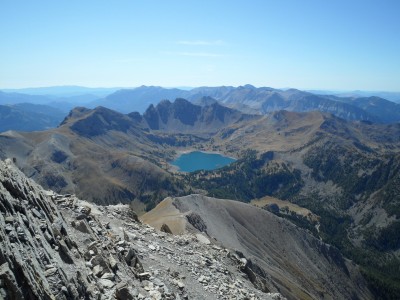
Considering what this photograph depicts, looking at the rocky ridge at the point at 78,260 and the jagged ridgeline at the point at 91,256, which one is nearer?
the rocky ridge at the point at 78,260

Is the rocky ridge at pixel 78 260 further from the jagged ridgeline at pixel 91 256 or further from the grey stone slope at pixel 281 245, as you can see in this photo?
the grey stone slope at pixel 281 245

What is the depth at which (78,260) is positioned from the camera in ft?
75.8

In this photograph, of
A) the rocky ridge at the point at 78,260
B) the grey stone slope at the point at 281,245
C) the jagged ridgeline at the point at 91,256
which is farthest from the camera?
the grey stone slope at the point at 281,245

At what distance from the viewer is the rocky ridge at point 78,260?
692 inches

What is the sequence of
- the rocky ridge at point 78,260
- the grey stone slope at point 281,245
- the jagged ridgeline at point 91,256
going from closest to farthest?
the rocky ridge at point 78,260
the jagged ridgeline at point 91,256
the grey stone slope at point 281,245

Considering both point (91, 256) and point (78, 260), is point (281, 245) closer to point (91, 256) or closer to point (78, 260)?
point (91, 256)

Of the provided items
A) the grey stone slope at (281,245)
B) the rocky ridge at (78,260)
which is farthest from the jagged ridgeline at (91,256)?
the grey stone slope at (281,245)

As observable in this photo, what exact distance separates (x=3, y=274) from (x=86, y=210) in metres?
19.2

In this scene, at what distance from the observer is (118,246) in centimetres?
3203

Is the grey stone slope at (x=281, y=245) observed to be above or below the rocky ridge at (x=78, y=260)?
below

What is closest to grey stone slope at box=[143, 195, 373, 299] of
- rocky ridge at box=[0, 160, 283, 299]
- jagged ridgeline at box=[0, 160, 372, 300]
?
jagged ridgeline at box=[0, 160, 372, 300]

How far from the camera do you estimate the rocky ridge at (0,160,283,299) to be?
692 inches

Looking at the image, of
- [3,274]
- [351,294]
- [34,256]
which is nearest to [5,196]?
[34,256]

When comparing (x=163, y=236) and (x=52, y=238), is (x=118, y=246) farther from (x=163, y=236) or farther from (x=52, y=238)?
(x=163, y=236)
